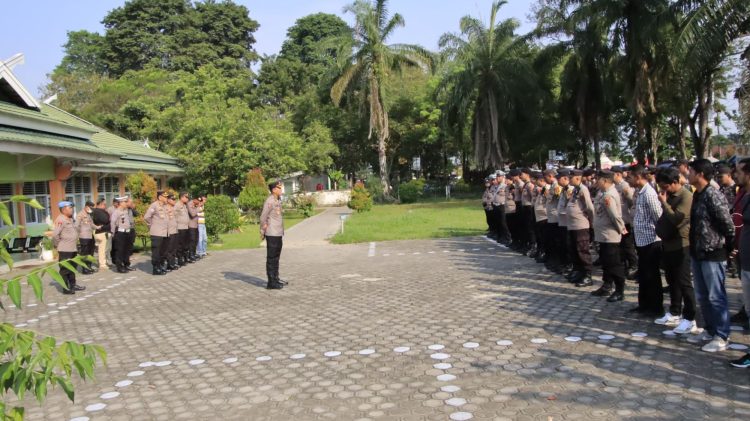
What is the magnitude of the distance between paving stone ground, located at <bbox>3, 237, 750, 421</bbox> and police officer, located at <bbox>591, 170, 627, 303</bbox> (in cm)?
36

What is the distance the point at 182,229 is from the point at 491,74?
25.9m

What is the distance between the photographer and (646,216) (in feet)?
23.0

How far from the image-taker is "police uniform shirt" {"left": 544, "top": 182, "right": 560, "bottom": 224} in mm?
10320

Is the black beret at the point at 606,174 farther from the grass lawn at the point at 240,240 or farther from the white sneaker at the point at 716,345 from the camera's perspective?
the grass lawn at the point at 240,240

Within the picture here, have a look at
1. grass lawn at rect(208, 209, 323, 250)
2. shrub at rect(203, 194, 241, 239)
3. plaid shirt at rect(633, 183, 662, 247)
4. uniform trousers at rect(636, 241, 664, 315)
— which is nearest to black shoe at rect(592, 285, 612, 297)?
uniform trousers at rect(636, 241, 664, 315)

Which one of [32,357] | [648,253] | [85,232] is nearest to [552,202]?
[648,253]

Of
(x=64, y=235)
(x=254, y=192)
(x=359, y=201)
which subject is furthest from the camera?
(x=359, y=201)

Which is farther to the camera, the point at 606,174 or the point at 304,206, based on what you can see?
the point at 304,206

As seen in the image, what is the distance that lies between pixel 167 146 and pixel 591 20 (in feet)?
79.7

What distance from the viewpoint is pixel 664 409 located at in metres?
4.20

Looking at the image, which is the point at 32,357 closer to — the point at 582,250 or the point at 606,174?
the point at 606,174

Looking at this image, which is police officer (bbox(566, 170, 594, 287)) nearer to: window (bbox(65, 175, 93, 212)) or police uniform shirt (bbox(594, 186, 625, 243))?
police uniform shirt (bbox(594, 186, 625, 243))

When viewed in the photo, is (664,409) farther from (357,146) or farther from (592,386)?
(357,146)

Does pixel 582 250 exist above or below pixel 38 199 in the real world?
below
